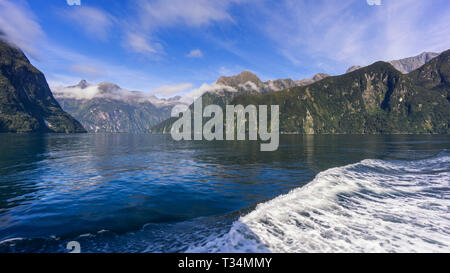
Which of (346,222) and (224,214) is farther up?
(346,222)

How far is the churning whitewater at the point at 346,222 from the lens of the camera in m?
10.8

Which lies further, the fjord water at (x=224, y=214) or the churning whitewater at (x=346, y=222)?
the fjord water at (x=224, y=214)

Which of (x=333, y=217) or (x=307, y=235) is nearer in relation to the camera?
(x=307, y=235)

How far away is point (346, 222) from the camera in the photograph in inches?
554

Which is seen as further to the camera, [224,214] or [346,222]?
[224,214]

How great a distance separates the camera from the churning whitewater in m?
10.8

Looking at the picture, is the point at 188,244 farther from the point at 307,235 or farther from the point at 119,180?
the point at 119,180

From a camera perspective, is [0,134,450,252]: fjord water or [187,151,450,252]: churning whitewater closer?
[187,151,450,252]: churning whitewater
